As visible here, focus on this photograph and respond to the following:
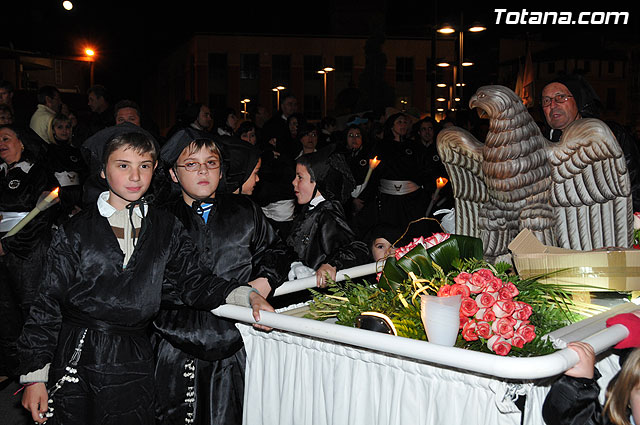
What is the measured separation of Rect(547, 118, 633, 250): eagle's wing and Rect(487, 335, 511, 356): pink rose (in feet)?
4.50

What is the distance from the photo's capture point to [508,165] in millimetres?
3291

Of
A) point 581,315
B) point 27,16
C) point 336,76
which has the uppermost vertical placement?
point 336,76

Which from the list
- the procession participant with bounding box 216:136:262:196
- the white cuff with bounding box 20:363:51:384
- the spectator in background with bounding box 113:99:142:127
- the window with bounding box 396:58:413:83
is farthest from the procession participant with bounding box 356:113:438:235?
the window with bounding box 396:58:413:83

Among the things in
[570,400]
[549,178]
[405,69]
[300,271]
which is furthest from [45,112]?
[405,69]

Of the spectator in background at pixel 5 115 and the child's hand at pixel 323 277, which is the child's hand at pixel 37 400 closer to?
the child's hand at pixel 323 277

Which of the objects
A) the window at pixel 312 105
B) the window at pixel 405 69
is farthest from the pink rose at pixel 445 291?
the window at pixel 405 69

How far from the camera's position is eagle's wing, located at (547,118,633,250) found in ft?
10.4

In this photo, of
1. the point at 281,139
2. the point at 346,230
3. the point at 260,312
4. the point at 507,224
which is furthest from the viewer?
the point at 281,139

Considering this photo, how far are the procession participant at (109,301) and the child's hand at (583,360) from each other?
47.7 inches

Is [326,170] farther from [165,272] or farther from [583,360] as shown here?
[583,360]

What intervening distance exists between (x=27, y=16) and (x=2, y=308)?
12.8 meters

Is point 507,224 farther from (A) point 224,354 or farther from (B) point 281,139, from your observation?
(B) point 281,139

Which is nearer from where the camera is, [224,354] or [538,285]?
[538,285]

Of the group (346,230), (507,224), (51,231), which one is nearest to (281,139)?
(51,231)
